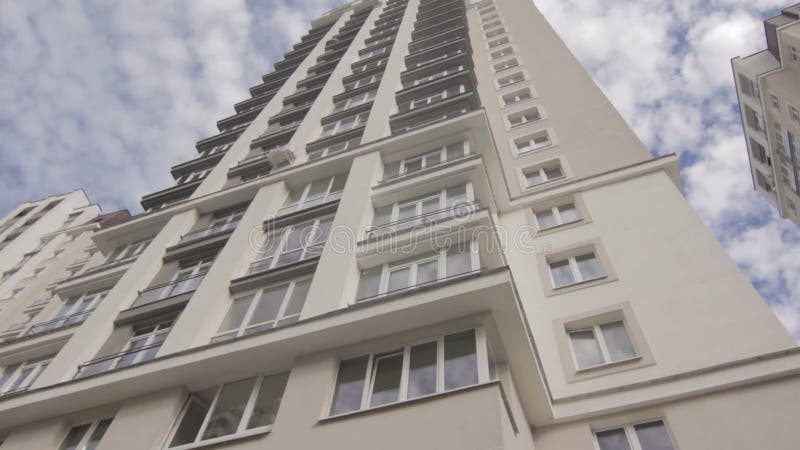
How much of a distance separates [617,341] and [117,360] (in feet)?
42.0

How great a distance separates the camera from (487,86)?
96.5ft

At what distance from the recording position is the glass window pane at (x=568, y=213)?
17362 millimetres

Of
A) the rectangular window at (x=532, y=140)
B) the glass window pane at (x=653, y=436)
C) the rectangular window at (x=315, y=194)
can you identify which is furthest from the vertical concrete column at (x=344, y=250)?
the rectangular window at (x=532, y=140)

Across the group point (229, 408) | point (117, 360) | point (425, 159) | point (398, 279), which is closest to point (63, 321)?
point (117, 360)

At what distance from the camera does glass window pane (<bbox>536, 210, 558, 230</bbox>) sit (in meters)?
17.6

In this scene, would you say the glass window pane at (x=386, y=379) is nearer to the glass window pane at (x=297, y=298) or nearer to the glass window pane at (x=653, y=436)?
the glass window pane at (x=297, y=298)

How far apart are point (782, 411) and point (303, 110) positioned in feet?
81.3

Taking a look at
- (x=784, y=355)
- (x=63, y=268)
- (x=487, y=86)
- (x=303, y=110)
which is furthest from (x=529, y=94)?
(x=63, y=268)

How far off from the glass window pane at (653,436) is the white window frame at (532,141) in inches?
534

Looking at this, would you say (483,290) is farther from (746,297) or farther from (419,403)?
(746,297)

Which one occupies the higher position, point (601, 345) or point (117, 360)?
point (601, 345)

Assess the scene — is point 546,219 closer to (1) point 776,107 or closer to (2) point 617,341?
(2) point 617,341

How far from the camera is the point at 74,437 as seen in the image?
12.0 meters

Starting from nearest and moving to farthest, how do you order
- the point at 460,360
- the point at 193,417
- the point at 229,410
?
the point at 460,360 → the point at 229,410 → the point at 193,417
